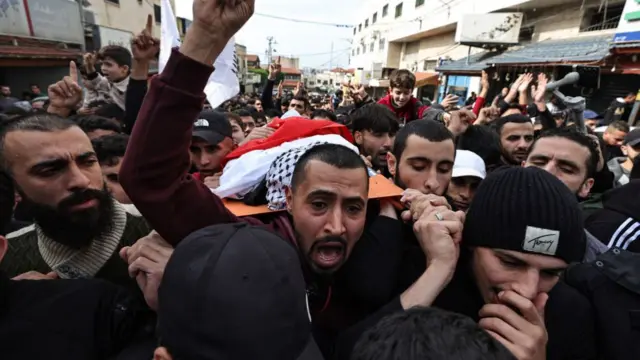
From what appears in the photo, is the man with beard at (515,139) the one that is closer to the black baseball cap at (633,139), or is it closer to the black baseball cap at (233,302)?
the black baseball cap at (633,139)

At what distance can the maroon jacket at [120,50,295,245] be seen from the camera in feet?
3.30

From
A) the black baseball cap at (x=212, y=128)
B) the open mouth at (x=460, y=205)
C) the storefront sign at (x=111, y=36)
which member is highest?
the storefront sign at (x=111, y=36)

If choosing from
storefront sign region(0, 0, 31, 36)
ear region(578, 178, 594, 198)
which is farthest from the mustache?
storefront sign region(0, 0, 31, 36)

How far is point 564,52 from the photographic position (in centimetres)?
1152

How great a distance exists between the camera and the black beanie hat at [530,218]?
4.05ft

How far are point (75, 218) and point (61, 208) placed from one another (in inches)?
5.2

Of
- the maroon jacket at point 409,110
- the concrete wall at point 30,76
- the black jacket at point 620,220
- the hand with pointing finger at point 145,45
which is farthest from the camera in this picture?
the concrete wall at point 30,76

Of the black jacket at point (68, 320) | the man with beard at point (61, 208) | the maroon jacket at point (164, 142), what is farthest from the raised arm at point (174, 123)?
the man with beard at point (61, 208)

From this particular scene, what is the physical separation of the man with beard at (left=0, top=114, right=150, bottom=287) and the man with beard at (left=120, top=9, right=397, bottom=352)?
25.1 inches

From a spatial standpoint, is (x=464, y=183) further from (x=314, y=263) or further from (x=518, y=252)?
(x=314, y=263)

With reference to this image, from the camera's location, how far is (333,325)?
1.45 metres

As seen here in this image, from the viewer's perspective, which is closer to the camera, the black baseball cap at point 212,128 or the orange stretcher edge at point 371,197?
the orange stretcher edge at point 371,197

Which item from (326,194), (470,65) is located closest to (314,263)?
(326,194)

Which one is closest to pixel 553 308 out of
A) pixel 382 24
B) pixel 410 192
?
pixel 410 192
